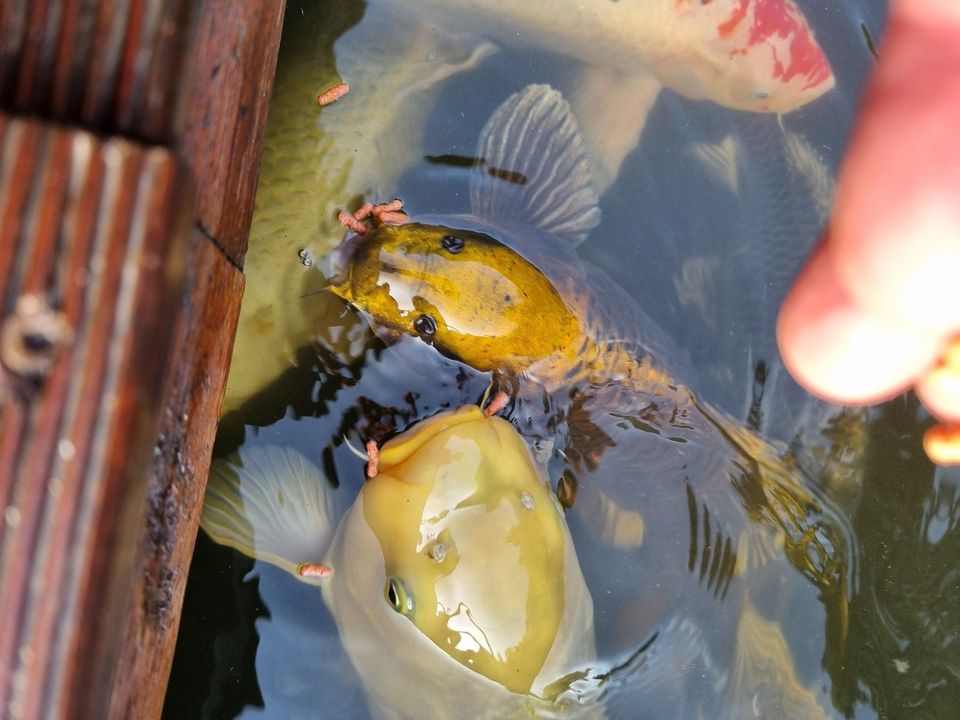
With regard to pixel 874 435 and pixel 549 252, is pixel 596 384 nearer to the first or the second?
pixel 549 252

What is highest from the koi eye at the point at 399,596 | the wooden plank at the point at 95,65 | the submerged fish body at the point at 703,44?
the submerged fish body at the point at 703,44

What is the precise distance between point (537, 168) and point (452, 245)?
17.4 inches

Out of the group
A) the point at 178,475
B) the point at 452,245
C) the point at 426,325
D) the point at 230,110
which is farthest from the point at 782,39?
the point at 178,475

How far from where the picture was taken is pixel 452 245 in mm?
1923

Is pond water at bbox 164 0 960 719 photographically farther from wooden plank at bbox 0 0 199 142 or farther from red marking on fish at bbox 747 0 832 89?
wooden plank at bbox 0 0 199 142

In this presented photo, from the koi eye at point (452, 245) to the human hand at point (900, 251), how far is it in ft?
2.63

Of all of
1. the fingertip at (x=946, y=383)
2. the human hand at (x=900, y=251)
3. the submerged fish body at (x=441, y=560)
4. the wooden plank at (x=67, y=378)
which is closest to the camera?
the wooden plank at (x=67, y=378)

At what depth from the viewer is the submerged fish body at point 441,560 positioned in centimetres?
178

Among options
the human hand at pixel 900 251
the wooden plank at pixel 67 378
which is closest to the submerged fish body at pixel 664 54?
the human hand at pixel 900 251

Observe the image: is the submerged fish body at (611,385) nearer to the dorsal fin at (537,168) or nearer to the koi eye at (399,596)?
the dorsal fin at (537,168)

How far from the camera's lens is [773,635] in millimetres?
2123

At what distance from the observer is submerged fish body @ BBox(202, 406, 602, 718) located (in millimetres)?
1779

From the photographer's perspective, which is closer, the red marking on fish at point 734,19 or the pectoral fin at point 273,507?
the pectoral fin at point 273,507

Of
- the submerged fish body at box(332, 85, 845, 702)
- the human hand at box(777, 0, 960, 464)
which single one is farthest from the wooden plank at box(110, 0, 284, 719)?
the human hand at box(777, 0, 960, 464)
